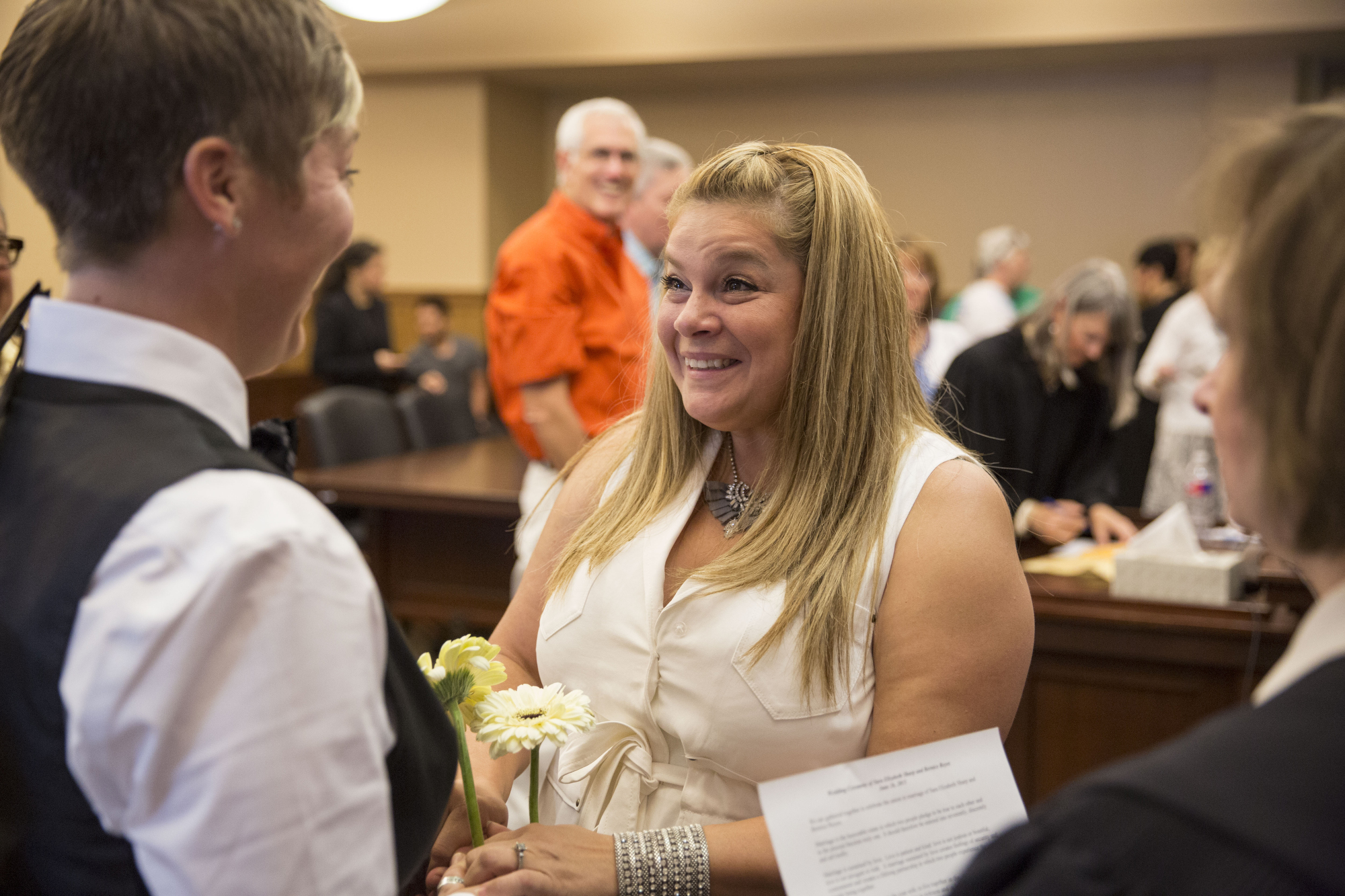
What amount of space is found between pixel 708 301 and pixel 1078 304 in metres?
2.14

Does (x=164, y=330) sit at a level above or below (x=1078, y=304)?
above

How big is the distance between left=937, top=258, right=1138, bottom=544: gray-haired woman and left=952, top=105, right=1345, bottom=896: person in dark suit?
2.56m

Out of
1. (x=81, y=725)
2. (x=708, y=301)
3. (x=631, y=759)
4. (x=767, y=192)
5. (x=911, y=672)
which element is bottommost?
(x=631, y=759)

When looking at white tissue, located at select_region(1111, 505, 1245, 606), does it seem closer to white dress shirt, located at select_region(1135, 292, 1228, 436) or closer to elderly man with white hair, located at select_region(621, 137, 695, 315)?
elderly man with white hair, located at select_region(621, 137, 695, 315)

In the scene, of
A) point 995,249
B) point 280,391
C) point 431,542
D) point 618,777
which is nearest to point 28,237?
point 431,542

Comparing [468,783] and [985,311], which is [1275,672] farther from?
[985,311]

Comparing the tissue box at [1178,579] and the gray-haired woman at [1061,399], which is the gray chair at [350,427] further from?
the tissue box at [1178,579]

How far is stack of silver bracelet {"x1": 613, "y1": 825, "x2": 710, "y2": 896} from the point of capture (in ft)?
3.98

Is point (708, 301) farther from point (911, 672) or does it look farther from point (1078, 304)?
point (1078, 304)

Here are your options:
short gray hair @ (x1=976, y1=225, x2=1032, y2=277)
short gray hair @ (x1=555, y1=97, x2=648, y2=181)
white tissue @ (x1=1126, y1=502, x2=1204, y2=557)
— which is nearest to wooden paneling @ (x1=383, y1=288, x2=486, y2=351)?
short gray hair @ (x1=976, y1=225, x2=1032, y2=277)

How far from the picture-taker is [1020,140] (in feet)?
29.6

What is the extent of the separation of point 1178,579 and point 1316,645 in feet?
7.18

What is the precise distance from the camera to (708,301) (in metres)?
1.47

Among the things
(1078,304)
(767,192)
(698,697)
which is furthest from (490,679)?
(1078,304)
